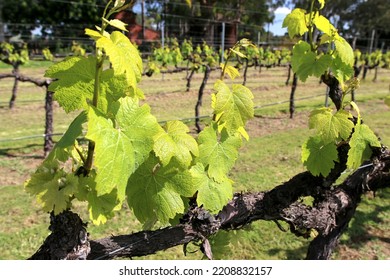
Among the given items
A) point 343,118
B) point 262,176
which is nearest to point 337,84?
point 343,118

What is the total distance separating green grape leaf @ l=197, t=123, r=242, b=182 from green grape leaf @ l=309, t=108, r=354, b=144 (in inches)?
A: 23.0

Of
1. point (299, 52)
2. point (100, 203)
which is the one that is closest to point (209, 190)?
point (100, 203)

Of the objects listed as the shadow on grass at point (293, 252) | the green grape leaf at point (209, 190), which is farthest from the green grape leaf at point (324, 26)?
the shadow on grass at point (293, 252)

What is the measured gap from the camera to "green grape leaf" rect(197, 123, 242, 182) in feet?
4.66

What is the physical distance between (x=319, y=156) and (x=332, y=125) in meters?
0.19

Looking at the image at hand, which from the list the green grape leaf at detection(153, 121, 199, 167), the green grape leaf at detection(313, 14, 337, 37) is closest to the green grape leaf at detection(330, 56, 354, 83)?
the green grape leaf at detection(313, 14, 337, 37)

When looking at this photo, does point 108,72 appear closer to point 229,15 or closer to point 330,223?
point 330,223

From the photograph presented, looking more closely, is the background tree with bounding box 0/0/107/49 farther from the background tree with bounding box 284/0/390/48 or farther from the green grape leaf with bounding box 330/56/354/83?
the green grape leaf with bounding box 330/56/354/83

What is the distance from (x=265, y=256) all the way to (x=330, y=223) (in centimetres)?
150

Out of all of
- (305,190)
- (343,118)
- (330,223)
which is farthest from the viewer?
(330,223)

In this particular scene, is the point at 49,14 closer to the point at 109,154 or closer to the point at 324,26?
the point at 324,26

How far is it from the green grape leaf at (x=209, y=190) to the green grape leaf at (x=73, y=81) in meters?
0.49

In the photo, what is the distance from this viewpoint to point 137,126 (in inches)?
41.8
